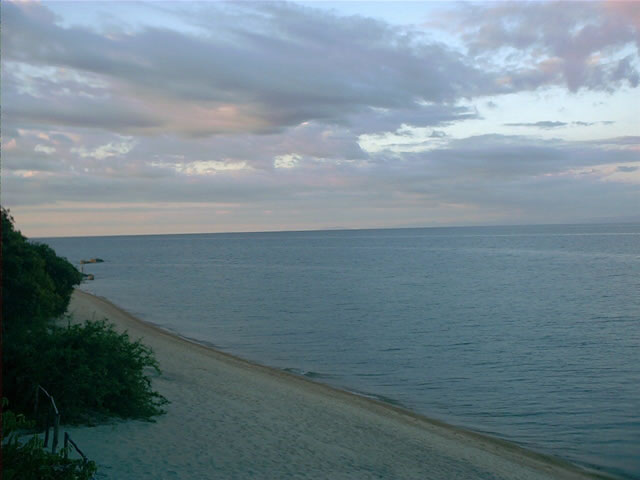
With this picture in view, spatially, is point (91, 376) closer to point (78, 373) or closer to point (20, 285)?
point (78, 373)

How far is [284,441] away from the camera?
1384 centimetres

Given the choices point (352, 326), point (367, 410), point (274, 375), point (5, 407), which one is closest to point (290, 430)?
point (367, 410)

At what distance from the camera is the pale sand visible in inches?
456

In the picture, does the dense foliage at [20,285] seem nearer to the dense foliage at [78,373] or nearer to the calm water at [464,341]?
the dense foliage at [78,373]

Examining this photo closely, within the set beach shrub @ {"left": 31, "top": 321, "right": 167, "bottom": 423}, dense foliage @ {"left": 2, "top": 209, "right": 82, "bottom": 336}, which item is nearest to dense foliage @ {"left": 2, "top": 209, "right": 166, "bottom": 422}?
beach shrub @ {"left": 31, "top": 321, "right": 167, "bottom": 423}

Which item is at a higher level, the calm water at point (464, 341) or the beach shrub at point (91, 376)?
the beach shrub at point (91, 376)

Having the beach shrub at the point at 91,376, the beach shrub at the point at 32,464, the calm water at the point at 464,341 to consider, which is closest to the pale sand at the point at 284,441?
the beach shrub at the point at 91,376

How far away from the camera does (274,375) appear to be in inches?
915

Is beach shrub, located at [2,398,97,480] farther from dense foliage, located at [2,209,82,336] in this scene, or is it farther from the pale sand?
dense foliage, located at [2,209,82,336]

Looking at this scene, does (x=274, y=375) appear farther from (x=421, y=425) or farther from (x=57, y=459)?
(x=57, y=459)

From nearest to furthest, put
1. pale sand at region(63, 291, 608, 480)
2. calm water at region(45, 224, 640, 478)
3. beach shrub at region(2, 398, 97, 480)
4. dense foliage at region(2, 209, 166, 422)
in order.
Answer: beach shrub at region(2, 398, 97, 480) < pale sand at region(63, 291, 608, 480) < dense foliage at region(2, 209, 166, 422) < calm water at region(45, 224, 640, 478)

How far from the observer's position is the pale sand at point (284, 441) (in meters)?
11.6

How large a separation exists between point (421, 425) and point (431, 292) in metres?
38.7

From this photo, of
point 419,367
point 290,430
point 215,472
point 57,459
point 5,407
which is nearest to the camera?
point 57,459
